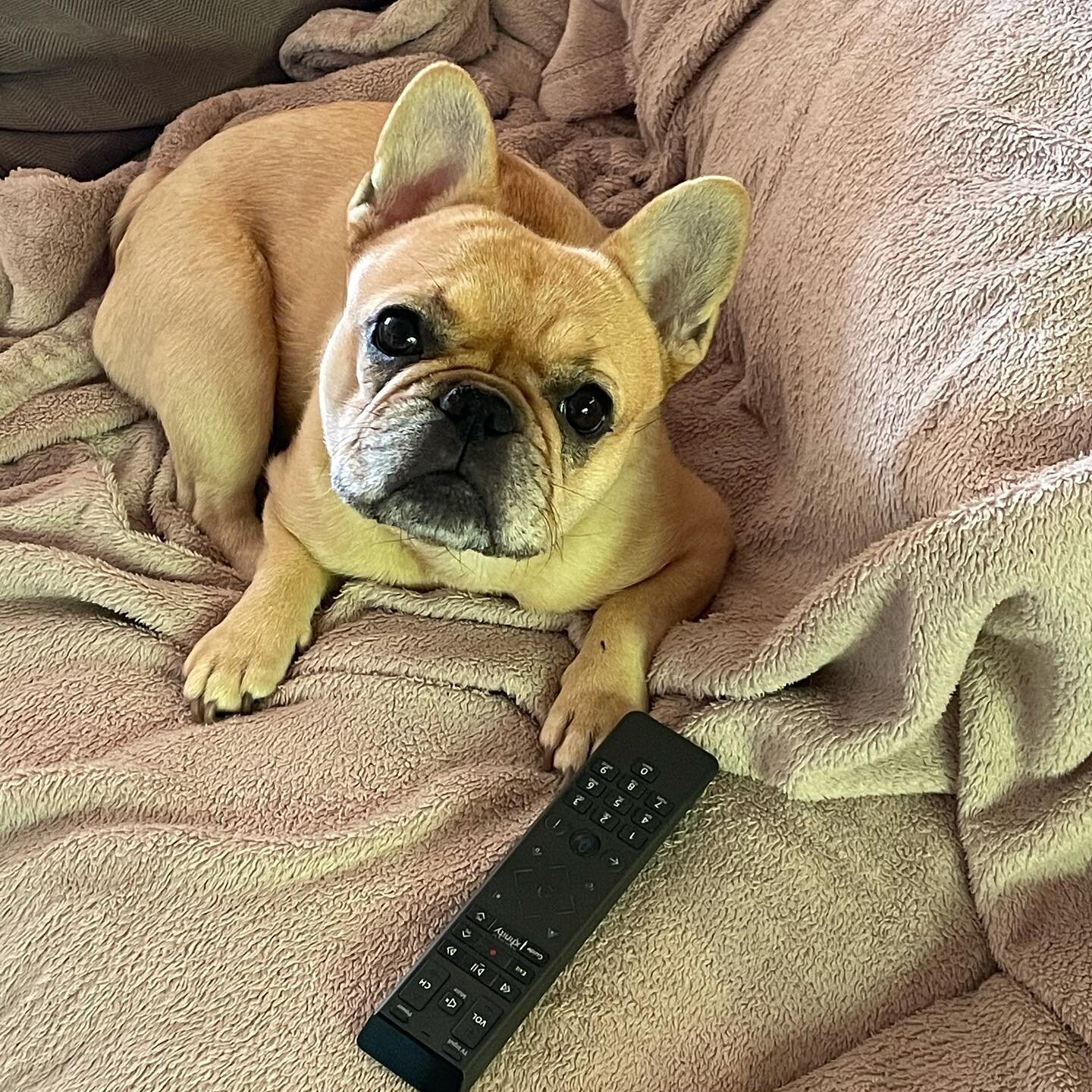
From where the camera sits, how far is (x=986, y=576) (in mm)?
972

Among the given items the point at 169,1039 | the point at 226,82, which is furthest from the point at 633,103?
the point at 169,1039

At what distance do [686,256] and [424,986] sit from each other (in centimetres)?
84

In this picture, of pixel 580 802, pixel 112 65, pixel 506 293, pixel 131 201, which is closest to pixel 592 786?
pixel 580 802

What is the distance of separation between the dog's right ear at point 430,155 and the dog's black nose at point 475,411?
1.15 feet

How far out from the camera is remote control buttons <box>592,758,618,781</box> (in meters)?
1.10

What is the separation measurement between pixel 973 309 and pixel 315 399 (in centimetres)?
82

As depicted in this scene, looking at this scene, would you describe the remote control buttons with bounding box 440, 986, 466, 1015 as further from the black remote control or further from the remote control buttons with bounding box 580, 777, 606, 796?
the remote control buttons with bounding box 580, 777, 606, 796

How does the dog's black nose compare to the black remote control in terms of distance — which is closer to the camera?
the black remote control

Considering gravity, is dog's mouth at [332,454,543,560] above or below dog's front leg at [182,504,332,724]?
above

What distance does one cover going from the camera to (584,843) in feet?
3.44

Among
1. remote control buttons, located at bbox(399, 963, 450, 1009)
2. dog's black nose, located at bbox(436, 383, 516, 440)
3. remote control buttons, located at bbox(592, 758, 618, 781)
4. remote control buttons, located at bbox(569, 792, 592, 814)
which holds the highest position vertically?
dog's black nose, located at bbox(436, 383, 516, 440)

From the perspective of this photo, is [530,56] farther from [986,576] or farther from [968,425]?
[986,576]

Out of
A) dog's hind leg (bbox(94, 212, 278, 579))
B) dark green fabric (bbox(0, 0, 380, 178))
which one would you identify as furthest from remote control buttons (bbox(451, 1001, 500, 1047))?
dark green fabric (bbox(0, 0, 380, 178))

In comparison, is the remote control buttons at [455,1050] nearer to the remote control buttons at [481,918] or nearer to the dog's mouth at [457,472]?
the remote control buttons at [481,918]
